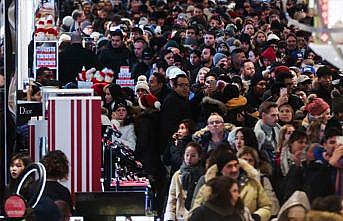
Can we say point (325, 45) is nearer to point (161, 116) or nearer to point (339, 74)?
point (161, 116)

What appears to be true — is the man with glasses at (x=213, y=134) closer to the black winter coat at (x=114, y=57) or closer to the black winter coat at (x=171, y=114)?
the black winter coat at (x=171, y=114)

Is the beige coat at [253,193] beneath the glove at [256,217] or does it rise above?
above

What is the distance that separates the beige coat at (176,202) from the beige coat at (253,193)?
1134 mm

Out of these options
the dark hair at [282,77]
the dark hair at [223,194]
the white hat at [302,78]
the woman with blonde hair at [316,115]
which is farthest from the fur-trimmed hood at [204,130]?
the white hat at [302,78]

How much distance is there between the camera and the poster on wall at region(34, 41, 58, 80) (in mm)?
20453

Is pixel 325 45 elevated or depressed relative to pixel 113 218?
elevated

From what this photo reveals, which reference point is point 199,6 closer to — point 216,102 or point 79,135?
point 216,102

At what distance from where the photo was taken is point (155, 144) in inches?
664

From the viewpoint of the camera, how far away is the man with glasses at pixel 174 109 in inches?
666

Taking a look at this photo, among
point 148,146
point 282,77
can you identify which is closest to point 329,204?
point 148,146

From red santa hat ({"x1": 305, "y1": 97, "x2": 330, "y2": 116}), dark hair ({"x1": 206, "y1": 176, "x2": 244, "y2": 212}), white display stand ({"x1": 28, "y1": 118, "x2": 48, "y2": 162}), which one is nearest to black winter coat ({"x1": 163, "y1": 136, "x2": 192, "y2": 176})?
white display stand ({"x1": 28, "y1": 118, "x2": 48, "y2": 162})

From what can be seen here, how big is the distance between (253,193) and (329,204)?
1.68m

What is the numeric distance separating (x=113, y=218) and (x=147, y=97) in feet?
13.9

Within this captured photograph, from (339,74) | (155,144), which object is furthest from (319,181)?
(339,74)
